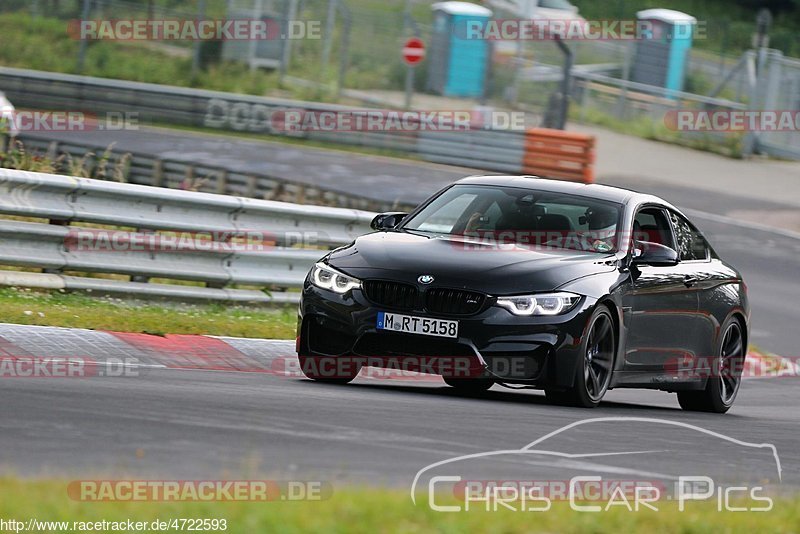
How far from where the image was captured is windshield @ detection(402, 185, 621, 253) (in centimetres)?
963

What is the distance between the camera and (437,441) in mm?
6797

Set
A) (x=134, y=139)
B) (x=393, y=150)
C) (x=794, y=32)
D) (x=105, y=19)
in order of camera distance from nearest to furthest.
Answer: (x=134, y=139), (x=393, y=150), (x=105, y=19), (x=794, y=32)

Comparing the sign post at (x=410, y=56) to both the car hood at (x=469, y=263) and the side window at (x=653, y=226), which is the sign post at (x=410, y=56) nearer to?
the side window at (x=653, y=226)

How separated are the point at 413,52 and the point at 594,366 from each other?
25.8 m

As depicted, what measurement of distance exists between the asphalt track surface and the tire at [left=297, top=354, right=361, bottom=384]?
10 cm

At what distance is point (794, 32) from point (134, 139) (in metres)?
33.1

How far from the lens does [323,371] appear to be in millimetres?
9250

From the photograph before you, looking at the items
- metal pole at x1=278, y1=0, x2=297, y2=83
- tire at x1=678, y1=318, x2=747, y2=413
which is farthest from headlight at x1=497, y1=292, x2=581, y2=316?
metal pole at x1=278, y1=0, x2=297, y2=83

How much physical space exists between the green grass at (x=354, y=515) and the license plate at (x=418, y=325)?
3073 mm

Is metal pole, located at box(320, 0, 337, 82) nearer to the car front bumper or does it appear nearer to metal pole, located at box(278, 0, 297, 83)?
metal pole, located at box(278, 0, 297, 83)

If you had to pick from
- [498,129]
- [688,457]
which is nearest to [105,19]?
[498,129]

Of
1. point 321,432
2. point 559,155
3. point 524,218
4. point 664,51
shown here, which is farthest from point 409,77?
point 321,432

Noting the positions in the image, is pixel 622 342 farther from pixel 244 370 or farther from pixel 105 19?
pixel 105 19

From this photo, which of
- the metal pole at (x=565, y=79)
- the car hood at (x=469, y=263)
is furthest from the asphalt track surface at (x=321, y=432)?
the metal pole at (x=565, y=79)
